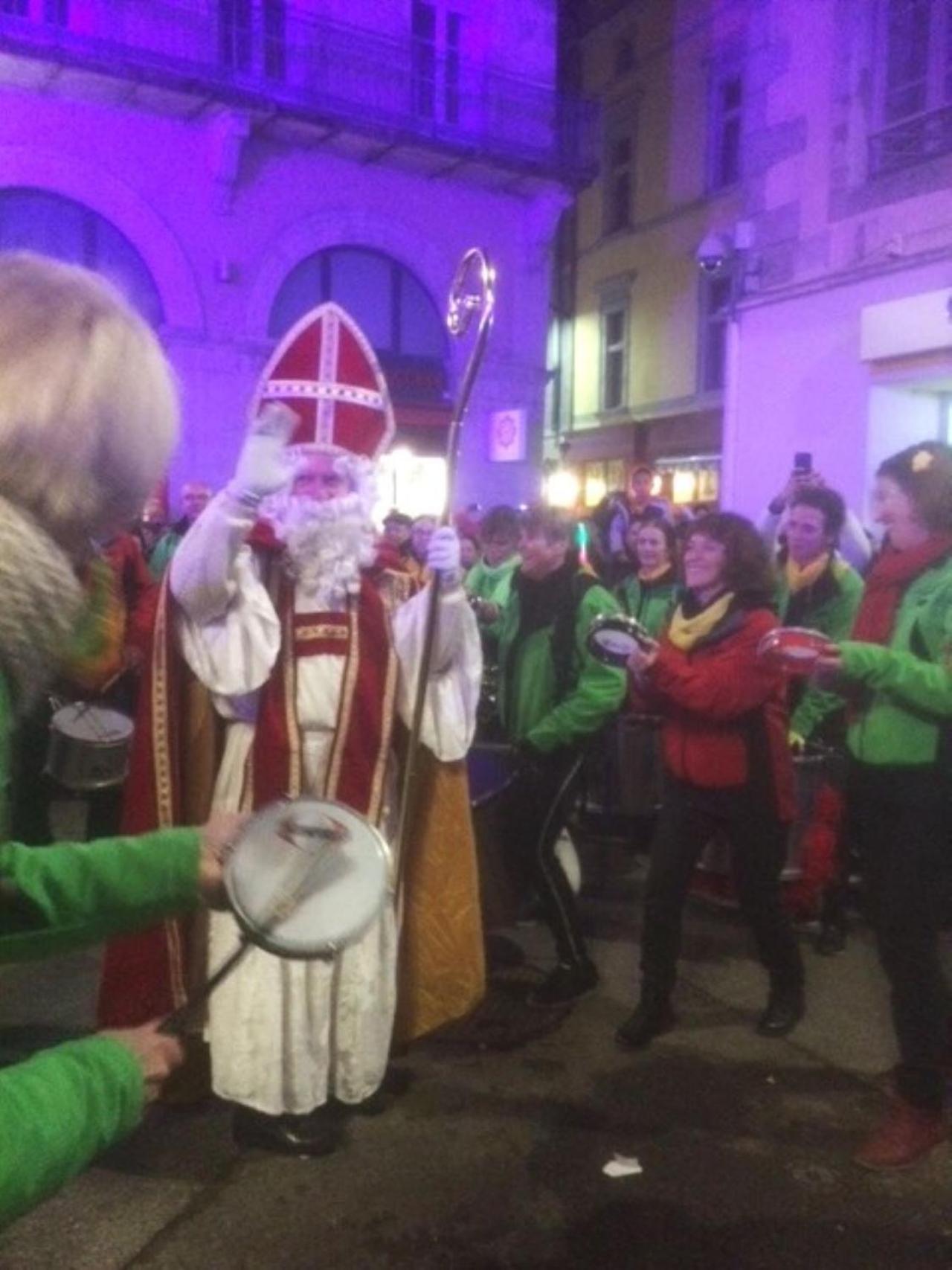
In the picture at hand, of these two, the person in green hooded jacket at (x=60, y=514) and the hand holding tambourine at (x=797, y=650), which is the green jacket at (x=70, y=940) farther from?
the hand holding tambourine at (x=797, y=650)

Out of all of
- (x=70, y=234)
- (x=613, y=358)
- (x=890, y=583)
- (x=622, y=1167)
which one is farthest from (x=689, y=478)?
(x=622, y=1167)

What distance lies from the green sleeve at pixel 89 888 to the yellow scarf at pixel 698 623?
2644 mm

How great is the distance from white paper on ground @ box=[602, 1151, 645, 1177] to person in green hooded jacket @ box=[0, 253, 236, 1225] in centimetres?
238

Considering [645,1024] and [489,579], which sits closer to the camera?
[645,1024]

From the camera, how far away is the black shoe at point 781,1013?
14.4ft

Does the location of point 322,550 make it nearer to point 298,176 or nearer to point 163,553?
point 163,553

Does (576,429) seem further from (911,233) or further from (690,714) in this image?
(690,714)

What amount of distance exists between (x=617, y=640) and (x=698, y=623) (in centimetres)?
29

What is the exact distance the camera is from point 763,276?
12.7m

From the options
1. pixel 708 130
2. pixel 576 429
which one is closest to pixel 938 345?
pixel 708 130

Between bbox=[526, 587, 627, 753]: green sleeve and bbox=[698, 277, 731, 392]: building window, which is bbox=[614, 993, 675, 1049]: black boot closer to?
bbox=[526, 587, 627, 753]: green sleeve

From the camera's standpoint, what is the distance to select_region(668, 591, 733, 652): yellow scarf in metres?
4.16

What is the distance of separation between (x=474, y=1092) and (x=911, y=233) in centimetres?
941

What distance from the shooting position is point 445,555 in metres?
3.56
